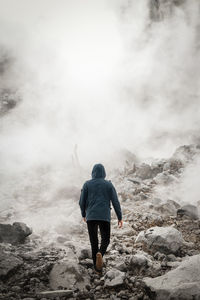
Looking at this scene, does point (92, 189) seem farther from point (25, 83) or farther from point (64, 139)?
point (25, 83)

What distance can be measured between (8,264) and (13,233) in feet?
2.98

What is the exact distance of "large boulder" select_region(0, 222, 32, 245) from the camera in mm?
2939

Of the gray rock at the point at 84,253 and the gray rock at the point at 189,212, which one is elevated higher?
the gray rock at the point at 189,212

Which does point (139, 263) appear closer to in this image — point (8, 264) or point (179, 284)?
point (179, 284)

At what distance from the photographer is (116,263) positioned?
2443 millimetres

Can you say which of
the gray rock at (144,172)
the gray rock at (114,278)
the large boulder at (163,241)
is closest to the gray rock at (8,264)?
the gray rock at (114,278)

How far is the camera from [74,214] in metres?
5.00

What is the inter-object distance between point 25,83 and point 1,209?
16.8 metres

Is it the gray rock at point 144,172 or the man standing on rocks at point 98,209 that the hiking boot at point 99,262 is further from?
the gray rock at point 144,172

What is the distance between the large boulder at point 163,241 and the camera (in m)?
2.63

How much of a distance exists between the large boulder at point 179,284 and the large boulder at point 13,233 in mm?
1807

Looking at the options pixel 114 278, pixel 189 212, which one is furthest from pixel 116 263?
pixel 189 212

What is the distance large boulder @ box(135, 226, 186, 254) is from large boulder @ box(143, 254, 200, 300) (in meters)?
0.57

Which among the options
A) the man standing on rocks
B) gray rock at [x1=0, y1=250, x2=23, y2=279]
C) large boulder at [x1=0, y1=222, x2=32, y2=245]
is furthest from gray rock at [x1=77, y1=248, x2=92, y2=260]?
large boulder at [x1=0, y1=222, x2=32, y2=245]
